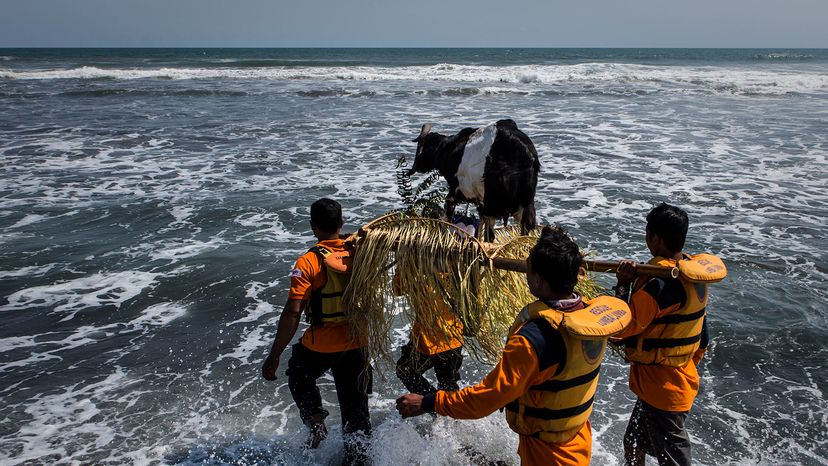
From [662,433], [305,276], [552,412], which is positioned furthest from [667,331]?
[305,276]

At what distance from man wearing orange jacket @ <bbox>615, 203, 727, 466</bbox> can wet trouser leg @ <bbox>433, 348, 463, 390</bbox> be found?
1.22 metres

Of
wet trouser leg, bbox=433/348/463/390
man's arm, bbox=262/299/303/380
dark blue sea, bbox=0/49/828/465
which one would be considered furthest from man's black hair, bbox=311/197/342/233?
wet trouser leg, bbox=433/348/463/390

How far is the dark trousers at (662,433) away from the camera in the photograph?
3.53 m

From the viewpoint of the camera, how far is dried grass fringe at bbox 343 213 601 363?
11.9 ft

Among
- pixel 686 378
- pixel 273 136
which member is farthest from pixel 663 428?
pixel 273 136

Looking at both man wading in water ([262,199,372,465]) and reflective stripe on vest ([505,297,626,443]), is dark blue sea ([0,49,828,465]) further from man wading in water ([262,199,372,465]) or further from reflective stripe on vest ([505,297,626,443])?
reflective stripe on vest ([505,297,626,443])

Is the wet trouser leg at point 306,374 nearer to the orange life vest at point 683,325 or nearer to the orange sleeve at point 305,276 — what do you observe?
the orange sleeve at point 305,276

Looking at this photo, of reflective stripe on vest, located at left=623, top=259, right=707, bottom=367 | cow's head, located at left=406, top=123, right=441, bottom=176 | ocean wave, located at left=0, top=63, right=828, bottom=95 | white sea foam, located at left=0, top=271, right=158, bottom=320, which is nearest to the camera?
reflective stripe on vest, located at left=623, top=259, right=707, bottom=367

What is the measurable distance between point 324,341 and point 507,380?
5.46 feet

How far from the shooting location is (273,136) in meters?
16.6

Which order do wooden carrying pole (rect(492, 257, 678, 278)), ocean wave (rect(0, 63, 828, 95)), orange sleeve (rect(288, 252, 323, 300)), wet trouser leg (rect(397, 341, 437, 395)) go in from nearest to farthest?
wooden carrying pole (rect(492, 257, 678, 278))
orange sleeve (rect(288, 252, 323, 300))
wet trouser leg (rect(397, 341, 437, 395))
ocean wave (rect(0, 63, 828, 95))

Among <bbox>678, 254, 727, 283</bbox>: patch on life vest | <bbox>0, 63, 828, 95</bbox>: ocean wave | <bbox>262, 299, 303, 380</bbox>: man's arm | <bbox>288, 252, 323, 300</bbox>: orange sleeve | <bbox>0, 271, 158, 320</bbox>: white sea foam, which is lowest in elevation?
<bbox>0, 271, 158, 320</bbox>: white sea foam

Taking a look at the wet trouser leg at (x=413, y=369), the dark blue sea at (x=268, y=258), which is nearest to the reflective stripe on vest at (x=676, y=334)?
the dark blue sea at (x=268, y=258)

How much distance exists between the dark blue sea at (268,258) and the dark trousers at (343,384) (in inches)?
6.4
